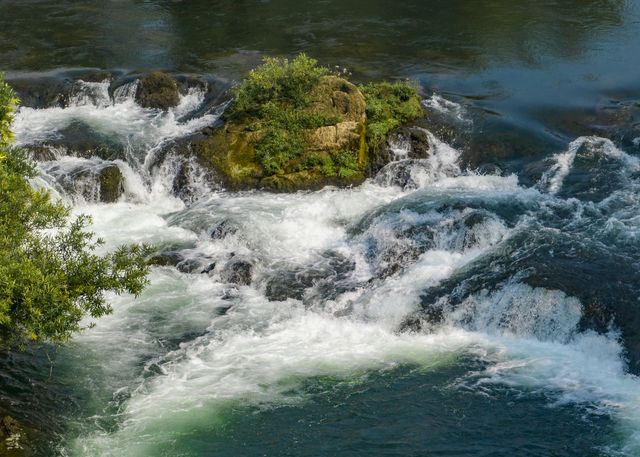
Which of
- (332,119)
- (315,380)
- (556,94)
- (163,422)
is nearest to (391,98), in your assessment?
(332,119)

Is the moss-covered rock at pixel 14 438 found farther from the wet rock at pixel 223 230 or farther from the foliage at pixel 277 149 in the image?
the foliage at pixel 277 149

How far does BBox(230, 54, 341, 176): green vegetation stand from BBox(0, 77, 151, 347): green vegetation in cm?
914

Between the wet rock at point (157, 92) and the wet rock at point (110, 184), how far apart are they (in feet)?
15.0

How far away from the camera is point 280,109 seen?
2283 centimetres

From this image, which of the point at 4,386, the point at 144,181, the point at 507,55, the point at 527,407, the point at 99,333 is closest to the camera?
the point at 527,407

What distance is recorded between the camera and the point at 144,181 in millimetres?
22156

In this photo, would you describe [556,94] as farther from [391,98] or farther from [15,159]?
[15,159]

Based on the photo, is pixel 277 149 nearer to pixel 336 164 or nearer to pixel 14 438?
pixel 336 164

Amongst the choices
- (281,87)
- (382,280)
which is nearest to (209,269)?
(382,280)

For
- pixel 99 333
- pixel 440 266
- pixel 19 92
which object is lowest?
pixel 99 333

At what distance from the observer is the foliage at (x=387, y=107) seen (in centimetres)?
2220

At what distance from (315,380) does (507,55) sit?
772 inches

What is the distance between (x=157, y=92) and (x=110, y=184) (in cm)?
564

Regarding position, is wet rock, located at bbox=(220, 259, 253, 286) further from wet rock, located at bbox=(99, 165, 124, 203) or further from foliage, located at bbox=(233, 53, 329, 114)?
foliage, located at bbox=(233, 53, 329, 114)
